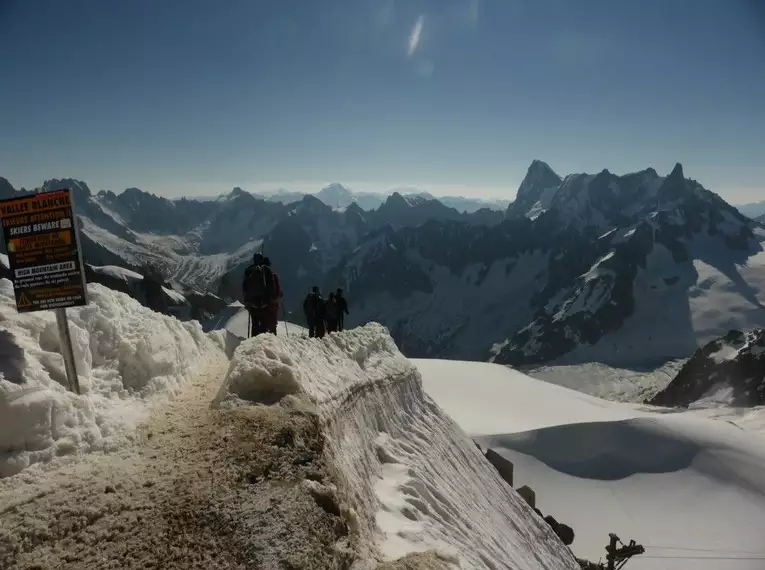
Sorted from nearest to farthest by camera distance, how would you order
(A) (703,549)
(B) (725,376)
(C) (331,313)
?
1. (C) (331,313)
2. (A) (703,549)
3. (B) (725,376)

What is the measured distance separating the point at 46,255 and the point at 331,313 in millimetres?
11737

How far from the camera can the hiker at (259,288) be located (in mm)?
13219

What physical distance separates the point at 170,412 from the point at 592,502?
25301 mm

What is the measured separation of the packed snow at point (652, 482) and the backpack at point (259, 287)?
18938mm

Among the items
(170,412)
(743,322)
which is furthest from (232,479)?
(743,322)

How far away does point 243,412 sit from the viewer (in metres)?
Answer: 6.71

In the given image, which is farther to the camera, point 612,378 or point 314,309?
point 612,378

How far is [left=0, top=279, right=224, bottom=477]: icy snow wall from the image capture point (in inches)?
220

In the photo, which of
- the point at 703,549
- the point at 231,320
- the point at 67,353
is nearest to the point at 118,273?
the point at 231,320

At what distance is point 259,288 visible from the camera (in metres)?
13.2

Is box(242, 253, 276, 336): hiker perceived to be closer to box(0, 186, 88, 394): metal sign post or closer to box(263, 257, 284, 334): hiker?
box(263, 257, 284, 334): hiker

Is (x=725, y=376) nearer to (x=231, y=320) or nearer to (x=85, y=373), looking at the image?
(x=231, y=320)

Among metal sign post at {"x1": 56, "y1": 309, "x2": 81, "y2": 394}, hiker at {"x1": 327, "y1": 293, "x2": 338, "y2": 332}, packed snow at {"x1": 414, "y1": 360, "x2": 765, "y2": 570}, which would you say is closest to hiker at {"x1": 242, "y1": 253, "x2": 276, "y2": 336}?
hiker at {"x1": 327, "y1": 293, "x2": 338, "y2": 332}

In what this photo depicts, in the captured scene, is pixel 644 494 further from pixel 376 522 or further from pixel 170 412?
pixel 170 412
